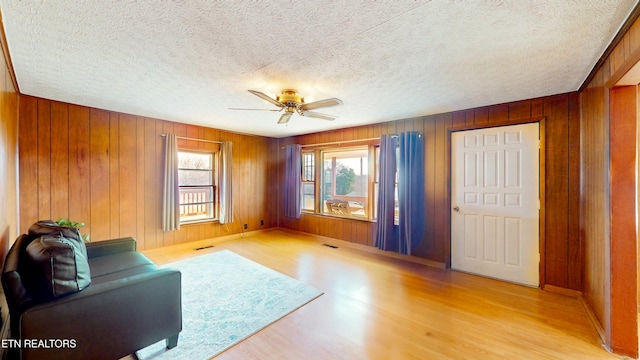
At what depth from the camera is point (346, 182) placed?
17.5 feet

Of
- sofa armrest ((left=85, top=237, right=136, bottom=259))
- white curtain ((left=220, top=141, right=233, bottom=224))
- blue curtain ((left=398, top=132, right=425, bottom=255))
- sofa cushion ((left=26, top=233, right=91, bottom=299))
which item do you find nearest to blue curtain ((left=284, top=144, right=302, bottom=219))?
white curtain ((left=220, top=141, right=233, bottom=224))

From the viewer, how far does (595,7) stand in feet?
4.78

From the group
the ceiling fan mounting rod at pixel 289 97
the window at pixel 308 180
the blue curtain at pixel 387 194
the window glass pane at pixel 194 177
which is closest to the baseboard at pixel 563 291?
the blue curtain at pixel 387 194

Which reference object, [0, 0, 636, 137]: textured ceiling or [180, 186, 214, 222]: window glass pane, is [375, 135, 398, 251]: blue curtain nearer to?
[0, 0, 636, 137]: textured ceiling

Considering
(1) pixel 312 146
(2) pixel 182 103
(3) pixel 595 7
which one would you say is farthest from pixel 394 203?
(2) pixel 182 103

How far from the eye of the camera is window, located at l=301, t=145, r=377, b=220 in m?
4.80

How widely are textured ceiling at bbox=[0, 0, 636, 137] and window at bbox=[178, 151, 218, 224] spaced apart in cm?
183

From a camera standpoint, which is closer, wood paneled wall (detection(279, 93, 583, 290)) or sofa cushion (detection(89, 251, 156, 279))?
sofa cushion (detection(89, 251, 156, 279))

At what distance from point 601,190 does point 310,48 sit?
2728 mm

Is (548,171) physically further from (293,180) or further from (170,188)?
(170,188)

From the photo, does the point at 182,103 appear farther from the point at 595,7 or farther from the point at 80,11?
→ the point at 595,7

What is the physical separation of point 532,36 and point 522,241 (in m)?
2.55

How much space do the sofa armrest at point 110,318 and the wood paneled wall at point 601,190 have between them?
11.2 feet

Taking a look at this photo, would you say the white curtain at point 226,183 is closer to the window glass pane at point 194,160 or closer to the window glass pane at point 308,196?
the window glass pane at point 194,160
